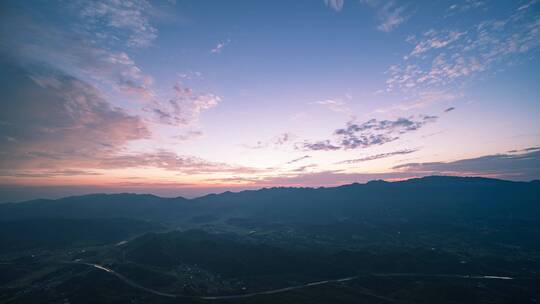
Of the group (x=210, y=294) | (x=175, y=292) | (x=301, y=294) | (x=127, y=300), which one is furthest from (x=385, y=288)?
(x=127, y=300)

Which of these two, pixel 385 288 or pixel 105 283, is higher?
pixel 105 283

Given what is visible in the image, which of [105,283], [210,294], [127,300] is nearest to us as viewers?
[127,300]

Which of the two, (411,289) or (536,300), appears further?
(411,289)

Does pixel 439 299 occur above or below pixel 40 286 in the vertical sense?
below

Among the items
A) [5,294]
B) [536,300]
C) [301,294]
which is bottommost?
[536,300]

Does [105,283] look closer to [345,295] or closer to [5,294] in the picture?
[5,294]

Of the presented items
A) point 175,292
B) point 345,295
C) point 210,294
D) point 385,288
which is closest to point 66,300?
point 175,292

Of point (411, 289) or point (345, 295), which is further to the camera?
point (411, 289)

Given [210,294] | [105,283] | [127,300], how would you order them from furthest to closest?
[105,283] → [210,294] → [127,300]

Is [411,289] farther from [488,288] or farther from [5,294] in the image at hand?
[5,294]
